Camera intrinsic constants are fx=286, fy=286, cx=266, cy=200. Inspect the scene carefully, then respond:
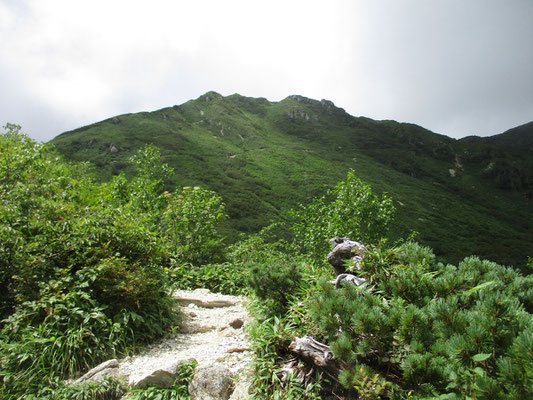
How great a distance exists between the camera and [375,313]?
2.45m

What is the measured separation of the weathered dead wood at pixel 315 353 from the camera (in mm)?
3115

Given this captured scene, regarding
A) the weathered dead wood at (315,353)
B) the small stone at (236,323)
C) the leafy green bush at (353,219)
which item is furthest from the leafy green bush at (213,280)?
the weathered dead wood at (315,353)

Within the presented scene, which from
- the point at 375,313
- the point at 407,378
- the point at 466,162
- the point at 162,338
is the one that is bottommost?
the point at 162,338

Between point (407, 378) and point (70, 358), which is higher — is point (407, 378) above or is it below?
above

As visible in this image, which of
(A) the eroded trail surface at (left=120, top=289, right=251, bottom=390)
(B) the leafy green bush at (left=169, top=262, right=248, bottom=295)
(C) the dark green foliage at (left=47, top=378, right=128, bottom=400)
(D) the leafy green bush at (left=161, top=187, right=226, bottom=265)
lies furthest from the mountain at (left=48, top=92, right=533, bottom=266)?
(C) the dark green foliage at (left=47, top=378, right=128, bottom=400)

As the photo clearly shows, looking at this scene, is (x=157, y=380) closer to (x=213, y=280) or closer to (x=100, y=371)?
(x=100, y=371)

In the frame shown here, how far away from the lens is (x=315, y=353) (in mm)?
3285

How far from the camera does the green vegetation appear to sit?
6.63 ft

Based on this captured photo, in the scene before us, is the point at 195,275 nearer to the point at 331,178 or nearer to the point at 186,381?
the point at 186,381

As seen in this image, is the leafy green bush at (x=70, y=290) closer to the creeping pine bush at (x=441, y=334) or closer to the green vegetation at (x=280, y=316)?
the green vegetation at (x=280, y=316)

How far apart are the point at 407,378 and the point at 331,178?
8628 centimetres

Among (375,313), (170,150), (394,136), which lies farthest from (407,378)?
(394,136)

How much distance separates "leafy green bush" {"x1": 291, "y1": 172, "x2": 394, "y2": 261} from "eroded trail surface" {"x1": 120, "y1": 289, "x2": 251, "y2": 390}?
4106mm

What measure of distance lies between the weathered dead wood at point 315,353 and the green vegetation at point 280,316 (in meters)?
0.11
